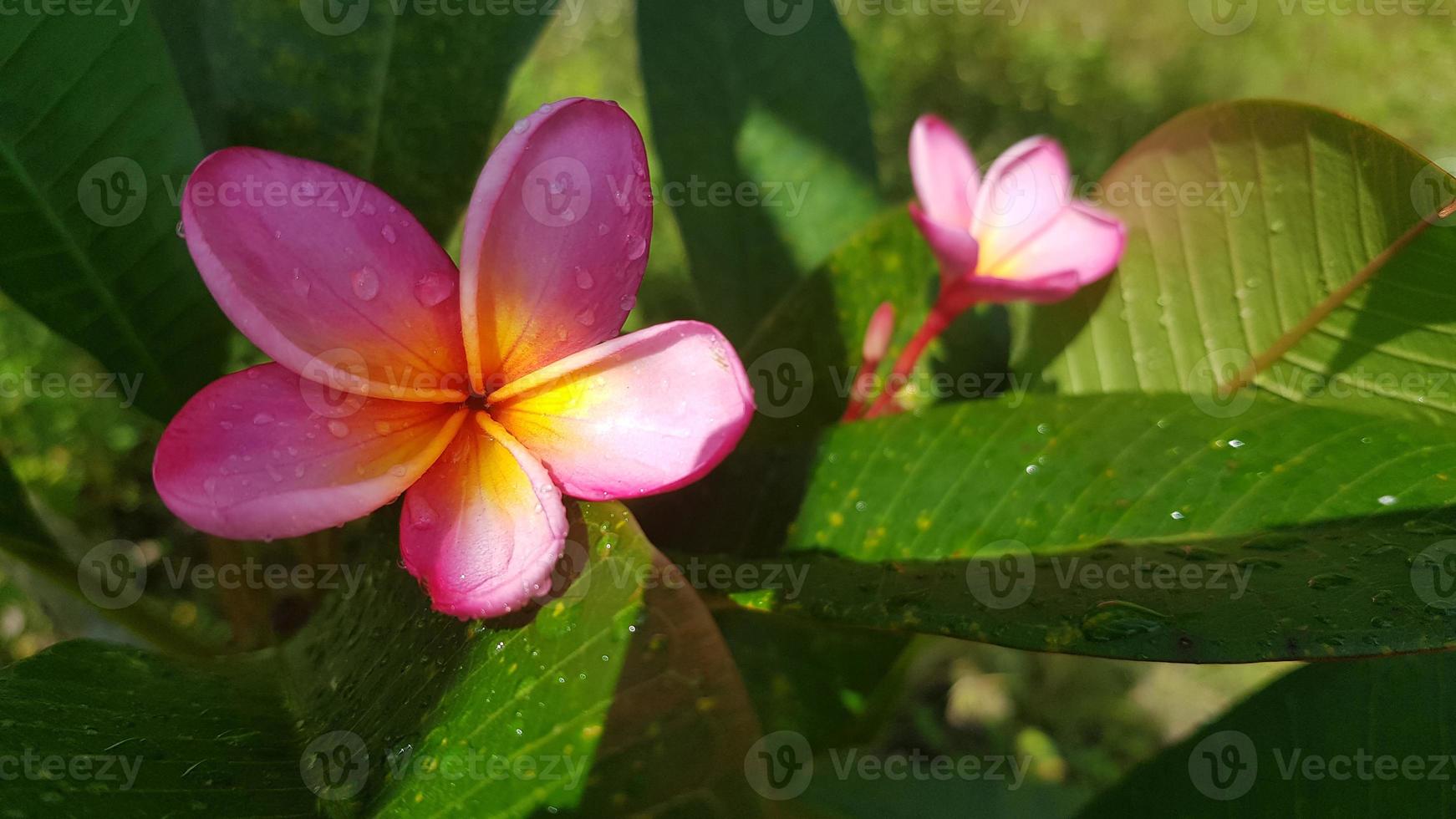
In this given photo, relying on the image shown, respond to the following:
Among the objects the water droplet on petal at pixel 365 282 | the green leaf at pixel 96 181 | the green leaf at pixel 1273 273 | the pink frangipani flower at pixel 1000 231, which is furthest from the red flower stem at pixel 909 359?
the green leaf at pixel 96 181

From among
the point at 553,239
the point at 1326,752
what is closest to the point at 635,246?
the point at 553,239

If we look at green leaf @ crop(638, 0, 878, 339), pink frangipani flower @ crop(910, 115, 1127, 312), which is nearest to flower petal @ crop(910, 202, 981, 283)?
pink frangipani flower @ crop(910, 115, 1127, 312)

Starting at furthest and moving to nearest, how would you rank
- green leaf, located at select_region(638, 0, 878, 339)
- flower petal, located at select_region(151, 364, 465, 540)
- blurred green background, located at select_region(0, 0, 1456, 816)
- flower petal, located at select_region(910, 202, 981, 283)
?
blurred green background, located at select_region(0, 0, 1456, 816)
green leaf, located at select_region(638, 0, 878, 339)
flower petal, located at select_region(910, 202, 981, 283)
flower petal, located at select_region(151, 364, 465, 540)

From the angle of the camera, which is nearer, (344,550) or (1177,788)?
(1177,788)

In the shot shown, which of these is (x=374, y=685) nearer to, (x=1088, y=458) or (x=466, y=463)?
(x=466, y=463)

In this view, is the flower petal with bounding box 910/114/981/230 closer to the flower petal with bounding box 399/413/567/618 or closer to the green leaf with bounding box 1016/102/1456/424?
the green leaf with bounding box 1016/102/1456/424

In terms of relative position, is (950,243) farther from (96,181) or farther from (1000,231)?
(96,181)

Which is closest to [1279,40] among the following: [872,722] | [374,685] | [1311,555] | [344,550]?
[872,722]
